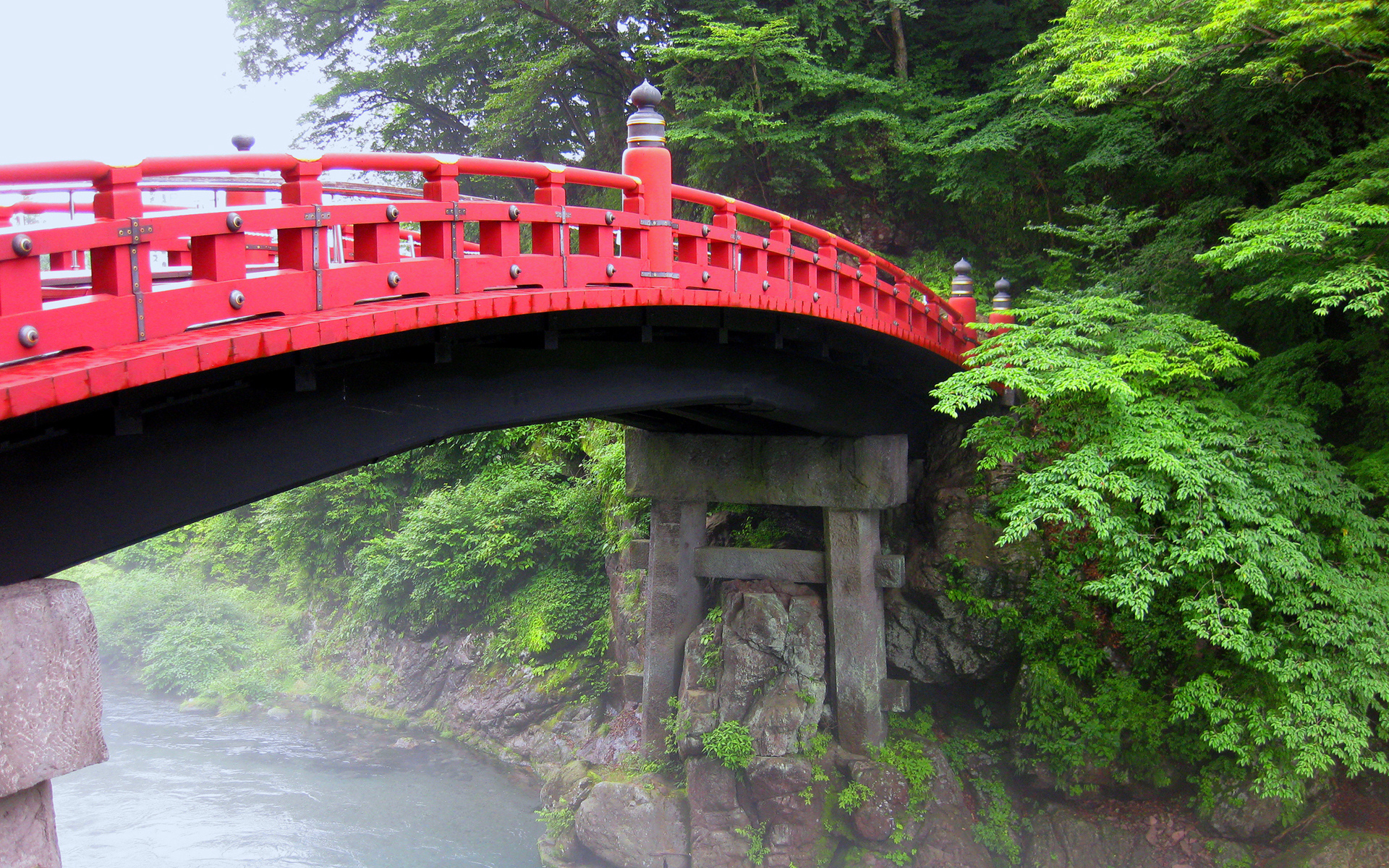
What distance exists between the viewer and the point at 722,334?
7609mm

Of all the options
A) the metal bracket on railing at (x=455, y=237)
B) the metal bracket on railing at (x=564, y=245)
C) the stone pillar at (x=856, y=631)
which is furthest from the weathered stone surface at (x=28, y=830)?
the stone pillar at (x=856, y=631)

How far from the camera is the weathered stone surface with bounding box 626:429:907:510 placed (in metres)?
11.0

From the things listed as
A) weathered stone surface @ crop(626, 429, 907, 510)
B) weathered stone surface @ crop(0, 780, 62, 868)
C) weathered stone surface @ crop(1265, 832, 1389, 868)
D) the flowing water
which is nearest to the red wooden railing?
weathered stone surface @ crop(0, 780, 62, 868)

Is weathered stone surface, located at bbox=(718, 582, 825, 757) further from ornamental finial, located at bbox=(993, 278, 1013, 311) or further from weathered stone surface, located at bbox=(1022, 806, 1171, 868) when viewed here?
ornamental finial, located at bbox=(993, 278, 1013, 311)

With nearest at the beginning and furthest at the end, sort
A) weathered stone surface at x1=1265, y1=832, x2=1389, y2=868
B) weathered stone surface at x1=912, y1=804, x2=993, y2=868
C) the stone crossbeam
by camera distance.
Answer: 1. weathered stone surface at x1=1265, y1=832, x2=1389, y2=868
2. weathered stone surface at x1=912, y1=804, x2=993, y2=868
3. the stone crossbeam

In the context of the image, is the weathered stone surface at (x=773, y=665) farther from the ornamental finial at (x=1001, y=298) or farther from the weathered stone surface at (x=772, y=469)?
the ornamental finial at (x=1001, y=298)

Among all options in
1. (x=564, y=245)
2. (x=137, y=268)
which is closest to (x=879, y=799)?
(x=564, y=245)

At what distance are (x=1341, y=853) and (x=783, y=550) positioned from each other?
6.24m

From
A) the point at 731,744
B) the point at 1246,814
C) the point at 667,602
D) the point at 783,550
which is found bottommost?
the point at 1246,814

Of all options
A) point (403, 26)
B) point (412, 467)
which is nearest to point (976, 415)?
point (412, 467)

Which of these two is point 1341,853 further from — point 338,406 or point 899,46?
point 899,46

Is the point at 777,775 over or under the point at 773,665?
under

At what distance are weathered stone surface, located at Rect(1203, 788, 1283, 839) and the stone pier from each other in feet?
11.3

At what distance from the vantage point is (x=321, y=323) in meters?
4.15
